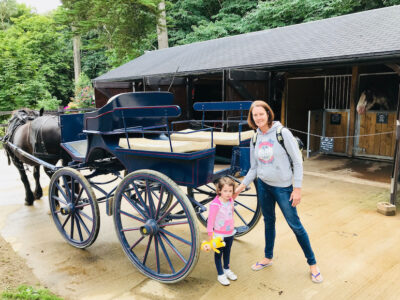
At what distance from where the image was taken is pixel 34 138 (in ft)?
16.2

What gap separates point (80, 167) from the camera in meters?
3.97

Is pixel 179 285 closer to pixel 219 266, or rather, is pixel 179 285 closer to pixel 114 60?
pixel 219 266

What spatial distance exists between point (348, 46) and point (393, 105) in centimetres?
284

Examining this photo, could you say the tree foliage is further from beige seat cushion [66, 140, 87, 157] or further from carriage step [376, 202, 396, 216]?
beige seat cushion [66, 140, 87, 157]

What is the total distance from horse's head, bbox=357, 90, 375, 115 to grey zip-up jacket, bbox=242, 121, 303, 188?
6202 millimetres

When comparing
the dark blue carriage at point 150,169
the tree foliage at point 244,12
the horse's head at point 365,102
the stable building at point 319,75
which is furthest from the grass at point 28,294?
the tree foliage at point 244,12

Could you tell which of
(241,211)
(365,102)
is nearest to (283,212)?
(241,211)

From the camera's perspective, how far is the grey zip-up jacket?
2.79 m

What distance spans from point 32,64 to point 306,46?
56.9ft

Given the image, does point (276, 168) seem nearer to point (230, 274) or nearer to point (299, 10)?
point (230, 274)

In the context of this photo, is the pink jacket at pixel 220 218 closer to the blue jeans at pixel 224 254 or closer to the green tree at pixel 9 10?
the blue jeans at pixel 224 254

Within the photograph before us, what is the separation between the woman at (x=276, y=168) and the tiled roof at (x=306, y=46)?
3.77 meters

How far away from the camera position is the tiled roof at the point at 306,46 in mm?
6090

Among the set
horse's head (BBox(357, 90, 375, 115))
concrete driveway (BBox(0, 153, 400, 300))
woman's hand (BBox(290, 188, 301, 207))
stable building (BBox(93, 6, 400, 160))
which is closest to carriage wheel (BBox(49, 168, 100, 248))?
concrete driveway (BBox(0, 153, 400, 300))
